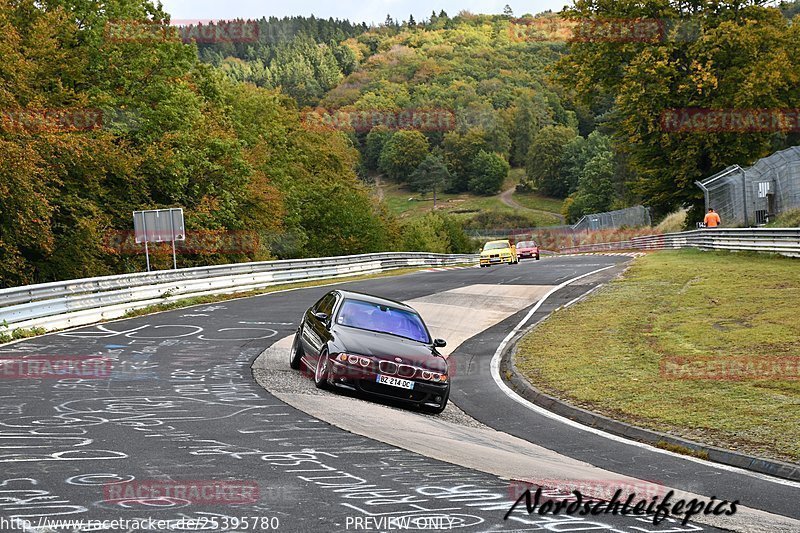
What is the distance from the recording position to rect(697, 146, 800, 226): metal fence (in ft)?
117

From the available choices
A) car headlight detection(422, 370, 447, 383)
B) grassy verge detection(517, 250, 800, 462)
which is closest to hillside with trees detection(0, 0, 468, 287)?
grassy verge detection(517, 250, 800, 462)

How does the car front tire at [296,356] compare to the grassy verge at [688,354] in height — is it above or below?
above

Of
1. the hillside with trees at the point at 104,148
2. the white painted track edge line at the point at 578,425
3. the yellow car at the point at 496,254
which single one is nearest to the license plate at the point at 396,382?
the white painted track edge line at the point at 578,425

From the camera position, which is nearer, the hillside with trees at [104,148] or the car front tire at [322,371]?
the car front tire at [322,371]

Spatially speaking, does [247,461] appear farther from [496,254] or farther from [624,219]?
[624,219]

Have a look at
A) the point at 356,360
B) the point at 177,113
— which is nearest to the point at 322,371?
the point at 356,360

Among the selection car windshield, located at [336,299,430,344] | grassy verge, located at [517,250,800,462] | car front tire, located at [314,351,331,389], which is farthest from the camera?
car windshield, located at [336,299,430,344]

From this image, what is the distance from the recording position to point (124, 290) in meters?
23.9

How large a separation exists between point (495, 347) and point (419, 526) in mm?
13773

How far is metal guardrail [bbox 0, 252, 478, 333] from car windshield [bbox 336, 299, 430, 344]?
8482 millimetres

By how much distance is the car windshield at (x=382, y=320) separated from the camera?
13734 millimetres

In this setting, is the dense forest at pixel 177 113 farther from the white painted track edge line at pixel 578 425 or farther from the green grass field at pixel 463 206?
the green grass field at pixel 463 206

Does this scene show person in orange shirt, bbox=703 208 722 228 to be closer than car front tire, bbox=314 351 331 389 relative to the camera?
No

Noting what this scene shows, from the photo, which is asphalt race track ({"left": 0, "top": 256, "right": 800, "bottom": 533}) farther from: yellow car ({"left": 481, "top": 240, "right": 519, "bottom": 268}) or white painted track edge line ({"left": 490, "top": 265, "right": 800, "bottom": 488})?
yellow car ({"left": 481, "top": 240, "right": 519, "bottom": 268})
